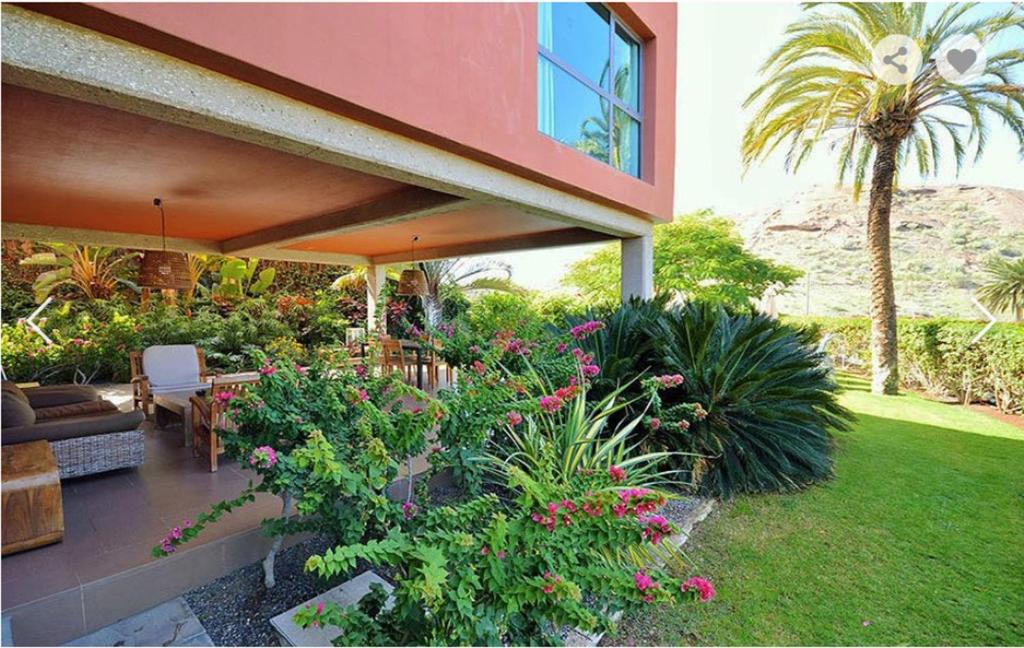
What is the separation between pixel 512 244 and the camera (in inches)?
397

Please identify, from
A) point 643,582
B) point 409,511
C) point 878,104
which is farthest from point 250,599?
point 878,104

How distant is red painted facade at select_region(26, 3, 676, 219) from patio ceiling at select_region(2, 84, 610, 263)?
109 centimetres

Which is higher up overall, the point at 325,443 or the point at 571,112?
the point at 571,112

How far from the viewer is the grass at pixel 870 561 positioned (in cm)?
308

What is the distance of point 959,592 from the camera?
351cm

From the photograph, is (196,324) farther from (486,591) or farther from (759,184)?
(759,184)

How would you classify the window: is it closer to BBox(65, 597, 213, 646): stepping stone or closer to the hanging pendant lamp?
the hanging pendant lamp

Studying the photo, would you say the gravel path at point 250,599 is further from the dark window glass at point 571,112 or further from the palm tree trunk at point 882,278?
the palm tree trunk at point 882,278

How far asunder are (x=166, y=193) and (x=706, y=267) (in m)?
11.4

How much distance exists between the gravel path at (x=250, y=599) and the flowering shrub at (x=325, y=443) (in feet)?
0.71

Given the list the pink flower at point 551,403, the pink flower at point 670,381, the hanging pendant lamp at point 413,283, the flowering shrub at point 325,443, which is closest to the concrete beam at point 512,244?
the hanging pendant lamp at point 413,283

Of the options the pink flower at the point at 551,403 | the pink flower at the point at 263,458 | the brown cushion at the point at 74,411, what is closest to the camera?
the pink flower at the point at 263,458

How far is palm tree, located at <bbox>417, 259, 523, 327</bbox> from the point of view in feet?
46.6

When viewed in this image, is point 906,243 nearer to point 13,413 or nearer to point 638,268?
point 638,268
